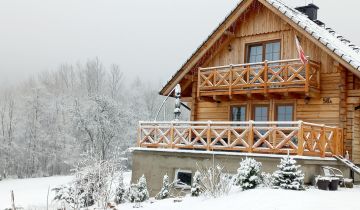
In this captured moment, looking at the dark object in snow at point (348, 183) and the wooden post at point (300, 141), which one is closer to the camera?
the wooden post at point (300, 141)

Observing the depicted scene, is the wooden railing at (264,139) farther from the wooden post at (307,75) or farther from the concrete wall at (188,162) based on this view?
the wooden post at (307,75)

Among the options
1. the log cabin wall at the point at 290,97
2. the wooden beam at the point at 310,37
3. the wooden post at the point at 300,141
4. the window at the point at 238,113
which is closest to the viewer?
the wooden post at the point at 300,141

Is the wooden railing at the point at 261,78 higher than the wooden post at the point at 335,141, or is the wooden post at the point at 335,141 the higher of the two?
the wooden railing at the point at 261,78

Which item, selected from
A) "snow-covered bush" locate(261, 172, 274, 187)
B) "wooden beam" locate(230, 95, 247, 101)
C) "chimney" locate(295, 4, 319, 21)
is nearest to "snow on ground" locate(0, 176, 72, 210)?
"wooden beam" locate(230, 95, 247, 101)

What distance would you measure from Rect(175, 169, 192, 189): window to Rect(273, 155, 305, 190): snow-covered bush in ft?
15.6

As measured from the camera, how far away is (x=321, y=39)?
16.2 metres

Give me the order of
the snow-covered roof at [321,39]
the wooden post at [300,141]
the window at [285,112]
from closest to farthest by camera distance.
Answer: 1. the wooden post at [300,141]
2. the snow-covered roof at [321,39]
3. the window at [285,112]

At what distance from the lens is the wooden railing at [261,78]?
1662 centimetres

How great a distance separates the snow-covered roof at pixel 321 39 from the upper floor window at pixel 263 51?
1.58m

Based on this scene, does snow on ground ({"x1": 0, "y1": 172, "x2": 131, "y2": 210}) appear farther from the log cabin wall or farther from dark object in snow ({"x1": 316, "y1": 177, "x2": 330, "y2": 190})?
dark object in snow ({"x1": 316, "y1": 177, "x2": 330, "y2": 190})

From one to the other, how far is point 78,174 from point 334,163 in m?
8.55

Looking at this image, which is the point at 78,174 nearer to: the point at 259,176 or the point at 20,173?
the point at 259,176

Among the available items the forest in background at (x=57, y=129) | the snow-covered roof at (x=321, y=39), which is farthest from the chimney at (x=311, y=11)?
the forest in background at (x=57, y=129)

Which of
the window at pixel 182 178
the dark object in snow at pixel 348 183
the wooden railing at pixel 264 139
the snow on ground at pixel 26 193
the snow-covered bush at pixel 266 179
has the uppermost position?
the wooden railing at pixel 264 139
